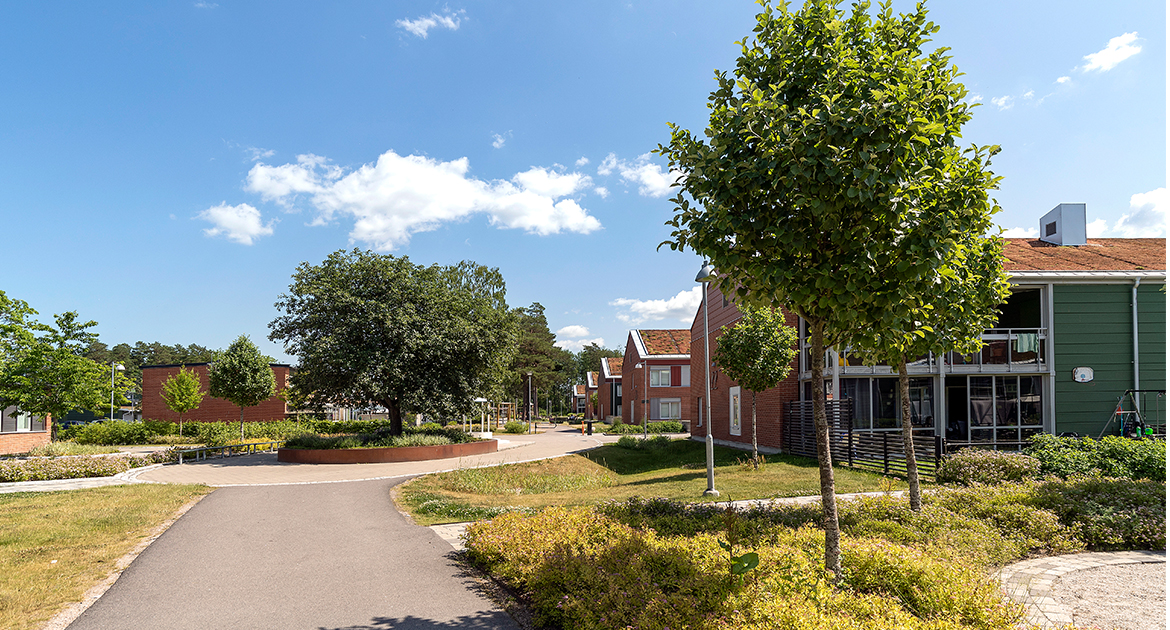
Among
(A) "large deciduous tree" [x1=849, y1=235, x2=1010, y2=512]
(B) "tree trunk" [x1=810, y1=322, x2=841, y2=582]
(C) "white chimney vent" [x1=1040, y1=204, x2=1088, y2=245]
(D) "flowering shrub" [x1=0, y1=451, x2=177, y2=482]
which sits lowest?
(D) "flowering shrub" [x1=0, y1=451, x2=177, y2=482]

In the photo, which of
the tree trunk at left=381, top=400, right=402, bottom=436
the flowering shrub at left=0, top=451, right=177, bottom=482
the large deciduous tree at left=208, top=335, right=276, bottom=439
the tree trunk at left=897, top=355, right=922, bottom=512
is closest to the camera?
the tree trunk at left=897, top=355, right=922, bottom=512

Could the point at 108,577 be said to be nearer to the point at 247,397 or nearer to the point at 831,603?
the point at 831,603

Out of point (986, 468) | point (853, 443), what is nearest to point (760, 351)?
point (853, 443)

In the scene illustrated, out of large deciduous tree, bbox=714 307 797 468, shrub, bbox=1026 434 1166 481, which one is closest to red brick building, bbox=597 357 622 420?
large deciduous tree, bbox=714 307 797 468

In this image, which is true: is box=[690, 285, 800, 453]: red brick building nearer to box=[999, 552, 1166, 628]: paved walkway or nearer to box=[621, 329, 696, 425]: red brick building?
box=[999, 552, 1166, 628]: paved walkway

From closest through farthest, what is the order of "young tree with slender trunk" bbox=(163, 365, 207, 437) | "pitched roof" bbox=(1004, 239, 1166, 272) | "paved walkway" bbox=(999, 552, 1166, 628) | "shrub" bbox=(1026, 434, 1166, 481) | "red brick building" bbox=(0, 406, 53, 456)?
"paved walkway" bbox=(999, 552, 1166, 628) < "shrub" bbox=(1026, 434, 1166, 481) < "pitched roof" bbox=(1004, 239, 1166, 272) < "red brick building" bbox=(0, 406, 53, 456) < "young tree with slender trunk" bbox=(163, 365, 207, 437)

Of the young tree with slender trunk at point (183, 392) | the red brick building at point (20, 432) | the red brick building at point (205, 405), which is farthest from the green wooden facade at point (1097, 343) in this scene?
the red brick building at point (205, 405)

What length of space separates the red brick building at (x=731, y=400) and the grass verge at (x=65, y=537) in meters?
15.6

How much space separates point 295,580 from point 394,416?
2118cm

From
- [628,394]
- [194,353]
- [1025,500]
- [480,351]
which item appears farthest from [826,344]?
[194,353]

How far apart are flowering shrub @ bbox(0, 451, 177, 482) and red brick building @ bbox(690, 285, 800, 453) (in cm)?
1978

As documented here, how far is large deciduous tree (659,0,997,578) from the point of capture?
17.5 ft

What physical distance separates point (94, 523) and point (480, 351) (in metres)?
17.2

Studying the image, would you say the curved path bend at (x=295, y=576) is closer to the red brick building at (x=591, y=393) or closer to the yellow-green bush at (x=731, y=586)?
the yellow-green bush at (x=731, y=586)
